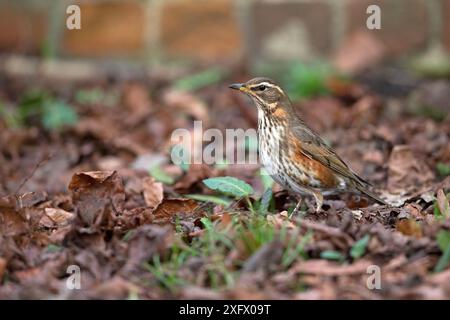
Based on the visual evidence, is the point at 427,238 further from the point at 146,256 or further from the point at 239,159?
the point at 239,159

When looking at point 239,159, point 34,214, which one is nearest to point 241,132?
point 239,159

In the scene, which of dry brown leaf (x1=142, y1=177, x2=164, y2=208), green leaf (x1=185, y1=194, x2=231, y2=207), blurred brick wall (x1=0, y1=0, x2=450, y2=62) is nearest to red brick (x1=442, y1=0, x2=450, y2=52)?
blurred brick wall (x1=0, y1=0, x2=450, y2=62)

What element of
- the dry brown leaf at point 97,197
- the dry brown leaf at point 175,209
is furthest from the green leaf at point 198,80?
Result: the dry brown leaf at point 97,197

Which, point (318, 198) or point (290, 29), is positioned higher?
point (290, 29)

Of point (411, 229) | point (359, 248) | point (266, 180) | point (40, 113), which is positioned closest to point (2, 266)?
point (359, 248)

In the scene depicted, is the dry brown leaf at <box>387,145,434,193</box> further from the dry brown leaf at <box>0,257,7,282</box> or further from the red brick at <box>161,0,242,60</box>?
the red brick at <box>161,0,242,60</box>

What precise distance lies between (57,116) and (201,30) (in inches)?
114

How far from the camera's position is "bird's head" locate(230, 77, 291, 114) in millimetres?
7352

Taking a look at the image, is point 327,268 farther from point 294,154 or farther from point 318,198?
point 294,154

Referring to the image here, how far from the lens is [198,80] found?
11570mm

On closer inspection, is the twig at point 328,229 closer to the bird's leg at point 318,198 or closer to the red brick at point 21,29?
the bird's leg at point 318,198

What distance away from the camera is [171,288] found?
4656 mm

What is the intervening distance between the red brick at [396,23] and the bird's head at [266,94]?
473cm
